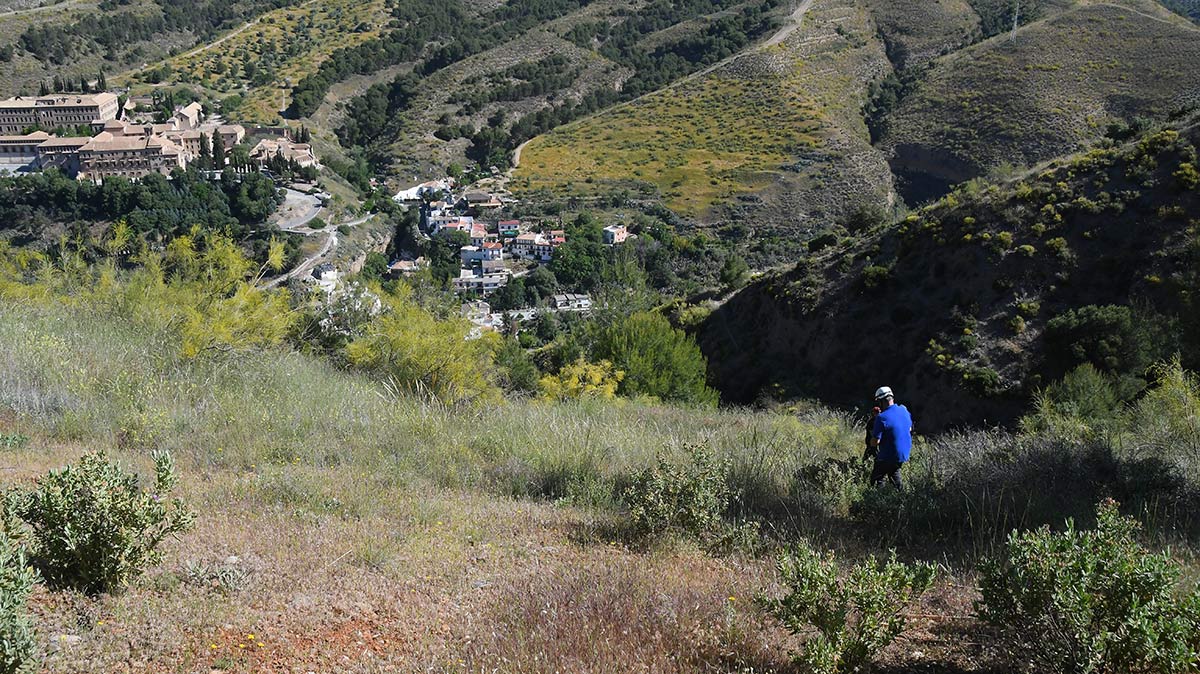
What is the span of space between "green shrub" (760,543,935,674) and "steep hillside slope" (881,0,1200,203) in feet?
168

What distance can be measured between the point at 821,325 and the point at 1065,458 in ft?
52.0

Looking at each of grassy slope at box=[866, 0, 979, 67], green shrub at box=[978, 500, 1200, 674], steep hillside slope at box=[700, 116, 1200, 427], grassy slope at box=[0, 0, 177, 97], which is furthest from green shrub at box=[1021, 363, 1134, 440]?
grassy slope at box=[0, 0, 177, 97]

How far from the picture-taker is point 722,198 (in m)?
50.6

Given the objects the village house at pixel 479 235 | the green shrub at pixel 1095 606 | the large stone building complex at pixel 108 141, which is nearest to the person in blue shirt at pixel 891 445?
the green shrub at pixel 1095 606

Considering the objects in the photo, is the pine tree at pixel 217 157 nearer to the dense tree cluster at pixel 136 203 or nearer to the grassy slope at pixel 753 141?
the dense tree cluster at pixel 136 203

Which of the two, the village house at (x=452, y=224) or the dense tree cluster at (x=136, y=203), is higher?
the dense tree cluster at (x=136, y=203)

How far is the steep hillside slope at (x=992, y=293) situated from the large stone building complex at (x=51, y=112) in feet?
212

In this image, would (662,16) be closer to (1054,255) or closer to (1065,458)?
(1054,255)

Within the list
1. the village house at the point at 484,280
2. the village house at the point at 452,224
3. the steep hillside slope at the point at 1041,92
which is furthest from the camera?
the village house at the point at 452,224

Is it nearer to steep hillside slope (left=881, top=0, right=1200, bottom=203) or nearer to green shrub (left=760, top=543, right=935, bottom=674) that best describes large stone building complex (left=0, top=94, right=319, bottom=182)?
steep hillside slope (left=881, top=0, right=1200, bottom=203)

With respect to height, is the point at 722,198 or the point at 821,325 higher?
the point at 821,325

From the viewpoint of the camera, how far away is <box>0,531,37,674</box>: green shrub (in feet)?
6.43

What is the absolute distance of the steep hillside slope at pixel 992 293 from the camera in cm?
1570

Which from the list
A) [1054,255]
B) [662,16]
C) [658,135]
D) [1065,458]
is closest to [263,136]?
[658,135]
